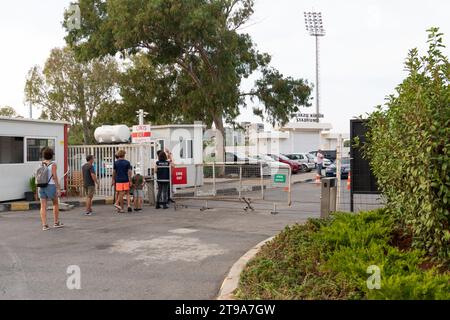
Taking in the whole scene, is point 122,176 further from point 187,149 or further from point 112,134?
point 187,149

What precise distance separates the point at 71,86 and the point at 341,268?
120ft

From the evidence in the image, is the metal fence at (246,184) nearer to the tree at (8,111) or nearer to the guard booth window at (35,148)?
the guard booth window at (35,148)

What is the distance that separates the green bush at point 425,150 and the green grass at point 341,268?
381 millimetres

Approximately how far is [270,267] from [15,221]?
27.8 ft

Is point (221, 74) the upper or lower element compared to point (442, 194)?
upper

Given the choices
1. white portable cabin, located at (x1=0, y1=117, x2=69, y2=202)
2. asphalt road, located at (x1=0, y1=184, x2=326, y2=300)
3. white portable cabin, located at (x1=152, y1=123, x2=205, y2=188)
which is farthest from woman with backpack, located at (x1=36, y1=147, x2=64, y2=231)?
white portable cabin, located at (x1=152, y1=123, x2=205, y2=188)

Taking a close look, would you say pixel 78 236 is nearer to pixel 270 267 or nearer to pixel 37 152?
pixel 270 267

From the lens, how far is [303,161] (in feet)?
121

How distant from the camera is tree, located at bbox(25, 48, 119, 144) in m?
38.2

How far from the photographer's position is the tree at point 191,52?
76.6 ft

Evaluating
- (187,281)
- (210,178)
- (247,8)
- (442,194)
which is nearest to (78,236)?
(187,281)

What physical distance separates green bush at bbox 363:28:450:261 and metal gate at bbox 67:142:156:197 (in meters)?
11.0

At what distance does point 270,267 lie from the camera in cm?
591

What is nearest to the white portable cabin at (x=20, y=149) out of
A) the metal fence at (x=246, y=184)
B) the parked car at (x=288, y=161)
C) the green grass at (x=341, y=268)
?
the metal fence at (x=246, y=184)
